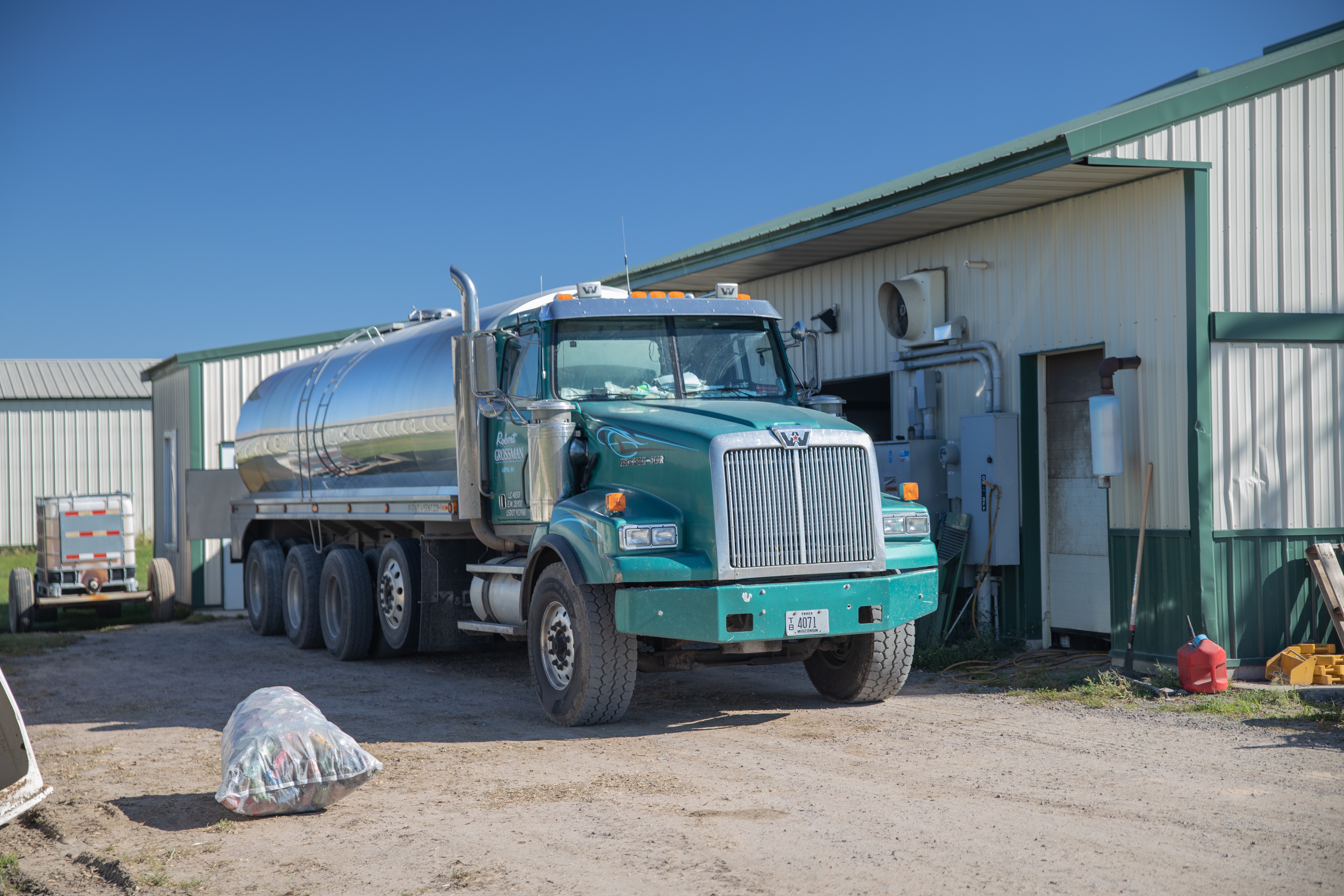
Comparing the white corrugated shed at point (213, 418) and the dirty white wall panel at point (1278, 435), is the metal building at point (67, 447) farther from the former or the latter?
the dirty white wall panel at point (1278, 435)

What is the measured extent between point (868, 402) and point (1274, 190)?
6.41 metres

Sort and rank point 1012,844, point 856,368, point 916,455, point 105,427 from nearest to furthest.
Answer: point 1012,844 < point 916,455 < point 856,368 < point 105,427

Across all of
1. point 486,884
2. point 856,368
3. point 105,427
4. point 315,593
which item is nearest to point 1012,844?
point 486,884

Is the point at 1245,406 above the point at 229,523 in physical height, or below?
above

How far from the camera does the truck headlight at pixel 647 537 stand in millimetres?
7898

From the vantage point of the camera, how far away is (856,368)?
13734 mm

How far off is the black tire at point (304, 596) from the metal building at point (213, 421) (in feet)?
16.4

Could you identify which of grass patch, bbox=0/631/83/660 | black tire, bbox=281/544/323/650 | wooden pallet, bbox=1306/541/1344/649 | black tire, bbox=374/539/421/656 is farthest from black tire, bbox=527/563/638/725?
grass patch, bbox=0/631/83/660

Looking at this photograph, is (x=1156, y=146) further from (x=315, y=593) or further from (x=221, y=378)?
(x=221, y=378)

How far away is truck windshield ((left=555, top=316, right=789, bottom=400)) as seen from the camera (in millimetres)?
9383

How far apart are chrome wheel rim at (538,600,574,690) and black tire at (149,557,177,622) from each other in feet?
35.2

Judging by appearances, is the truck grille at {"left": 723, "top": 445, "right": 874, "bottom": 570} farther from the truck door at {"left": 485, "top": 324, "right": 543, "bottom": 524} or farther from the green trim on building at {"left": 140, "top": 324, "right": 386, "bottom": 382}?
the green trim on building at {"left": 140, "top": 324, "right": 386, "bottom": 382}

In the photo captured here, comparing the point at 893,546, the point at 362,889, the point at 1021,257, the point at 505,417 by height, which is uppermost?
the point at 1021,257

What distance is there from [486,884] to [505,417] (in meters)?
5.34
